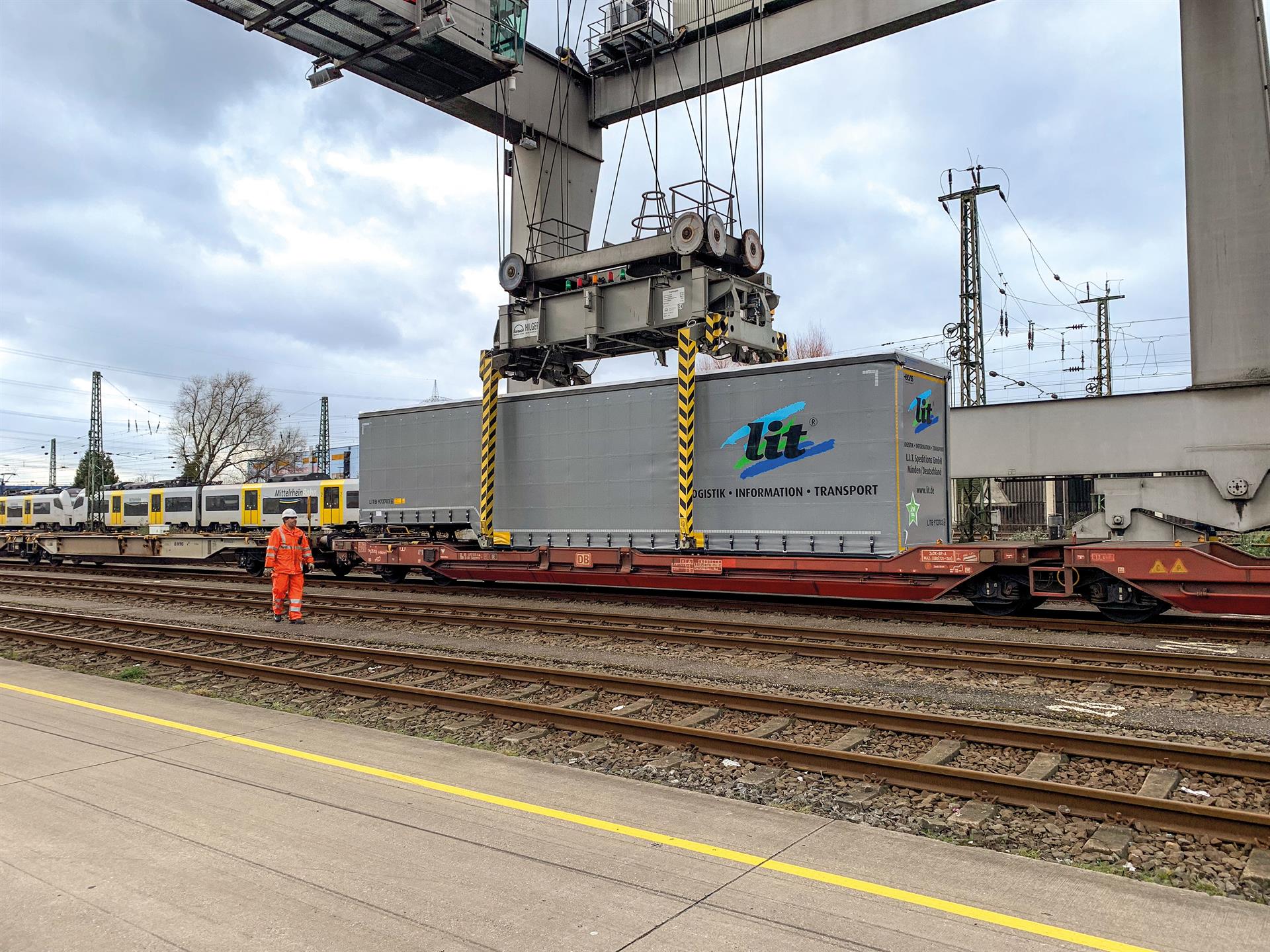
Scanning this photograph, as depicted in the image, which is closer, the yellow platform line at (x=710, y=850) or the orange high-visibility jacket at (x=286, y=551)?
the yellow platform line at (x=710, y=850)

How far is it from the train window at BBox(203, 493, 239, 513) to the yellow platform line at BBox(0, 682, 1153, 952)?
33523 mm

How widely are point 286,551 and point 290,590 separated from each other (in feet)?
2.54

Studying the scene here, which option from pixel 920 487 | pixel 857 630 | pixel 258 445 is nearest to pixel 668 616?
pixel 857 630

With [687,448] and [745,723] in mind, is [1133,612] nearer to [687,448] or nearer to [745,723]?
[687,448]

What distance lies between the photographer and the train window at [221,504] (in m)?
37.6

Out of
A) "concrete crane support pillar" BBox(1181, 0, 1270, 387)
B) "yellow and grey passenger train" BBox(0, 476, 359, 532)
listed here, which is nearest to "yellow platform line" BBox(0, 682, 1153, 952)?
"concrete crane support pillar" BBox(1181, 0, 1270, 387)

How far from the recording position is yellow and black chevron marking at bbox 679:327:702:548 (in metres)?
14.3

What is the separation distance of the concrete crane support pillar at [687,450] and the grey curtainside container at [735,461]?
120mm

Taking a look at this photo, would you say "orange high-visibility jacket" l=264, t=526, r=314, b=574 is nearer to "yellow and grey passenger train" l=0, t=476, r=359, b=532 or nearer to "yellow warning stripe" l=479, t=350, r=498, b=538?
"yellow warning stripe" l=479, t=350, r=498, b=538

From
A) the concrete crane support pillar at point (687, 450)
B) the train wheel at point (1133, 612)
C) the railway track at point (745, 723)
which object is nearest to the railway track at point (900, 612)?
the train wheel at point (1133, 612)

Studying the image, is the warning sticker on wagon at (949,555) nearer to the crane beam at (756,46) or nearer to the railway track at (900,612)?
the railway track at (900,612)

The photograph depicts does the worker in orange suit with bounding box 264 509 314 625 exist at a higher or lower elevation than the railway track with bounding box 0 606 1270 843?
higher

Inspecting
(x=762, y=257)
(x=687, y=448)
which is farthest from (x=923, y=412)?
(x=762, y=257)

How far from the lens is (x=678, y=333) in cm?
1494
